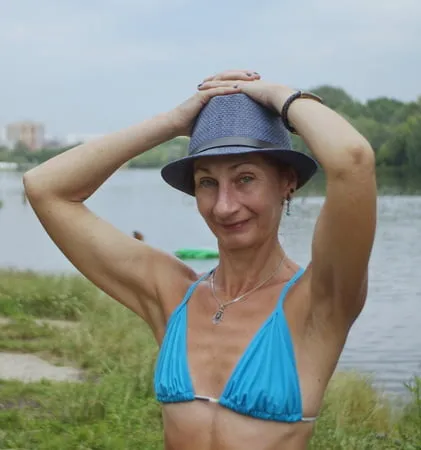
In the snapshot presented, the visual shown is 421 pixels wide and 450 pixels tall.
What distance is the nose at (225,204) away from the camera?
2.34m

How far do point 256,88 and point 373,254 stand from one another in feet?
68.0

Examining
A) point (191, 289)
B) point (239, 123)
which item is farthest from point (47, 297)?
point (239, 123)

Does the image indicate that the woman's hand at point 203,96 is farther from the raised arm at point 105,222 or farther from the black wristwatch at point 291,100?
the black wristwatch at point 291,100

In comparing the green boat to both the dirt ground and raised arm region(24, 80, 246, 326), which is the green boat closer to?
the dirt ground

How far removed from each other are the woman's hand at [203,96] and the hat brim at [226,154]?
126 millimetres

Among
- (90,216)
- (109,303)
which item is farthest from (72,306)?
(90,216)

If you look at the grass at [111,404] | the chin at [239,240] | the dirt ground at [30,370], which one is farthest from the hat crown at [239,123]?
the dirt ground at [30,370]

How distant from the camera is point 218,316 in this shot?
2445mm

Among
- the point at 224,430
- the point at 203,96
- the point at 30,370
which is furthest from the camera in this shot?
the point at 30,370

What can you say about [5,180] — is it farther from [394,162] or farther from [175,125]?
[175,125]

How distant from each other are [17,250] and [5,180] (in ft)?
214

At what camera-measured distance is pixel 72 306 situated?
1160 centimetres

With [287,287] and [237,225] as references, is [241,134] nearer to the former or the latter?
[237,225]

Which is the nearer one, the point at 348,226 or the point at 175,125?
the point at 348,226
